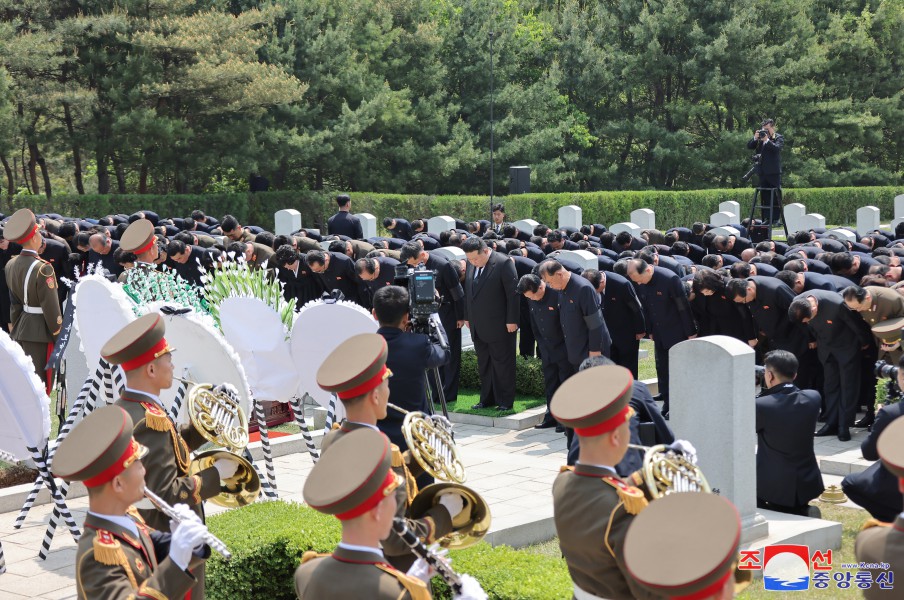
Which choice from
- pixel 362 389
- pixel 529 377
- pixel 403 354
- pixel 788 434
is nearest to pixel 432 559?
pixel 362 389

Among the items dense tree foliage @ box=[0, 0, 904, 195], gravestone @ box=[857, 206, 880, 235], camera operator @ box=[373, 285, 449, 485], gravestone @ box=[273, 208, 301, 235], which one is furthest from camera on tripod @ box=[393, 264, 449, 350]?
dense tree foliage @ box=[0, 0, 904, 195]

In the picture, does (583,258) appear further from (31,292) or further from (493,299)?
(31,292)

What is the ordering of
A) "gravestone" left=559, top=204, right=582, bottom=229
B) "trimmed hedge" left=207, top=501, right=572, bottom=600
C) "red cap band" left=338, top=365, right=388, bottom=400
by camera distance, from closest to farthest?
"red cap band" left=338, top=365, right=388, bottom=400 < "trimmed hedge" left=207, top=501, right=572, bottom=600 < "gravestone" left=559, top=204, right=582, bottom=229

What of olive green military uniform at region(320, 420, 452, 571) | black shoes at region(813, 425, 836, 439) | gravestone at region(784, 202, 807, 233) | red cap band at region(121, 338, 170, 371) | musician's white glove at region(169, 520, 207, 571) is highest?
red cap band at region(121, 338, 170, 371)

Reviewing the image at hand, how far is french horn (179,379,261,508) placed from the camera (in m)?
6.18

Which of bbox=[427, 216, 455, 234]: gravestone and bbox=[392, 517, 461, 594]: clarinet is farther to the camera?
bbox=[427, 216, 455, 234]: gravestone

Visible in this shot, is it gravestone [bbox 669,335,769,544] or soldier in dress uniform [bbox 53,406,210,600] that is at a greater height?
soldier in dress uniform [bbox 53,406,210,600]

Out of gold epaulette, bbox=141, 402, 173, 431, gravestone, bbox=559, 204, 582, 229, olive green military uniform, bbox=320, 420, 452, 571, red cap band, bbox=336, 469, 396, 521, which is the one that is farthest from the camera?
gravestone, bbox=559, 204, 582, 229

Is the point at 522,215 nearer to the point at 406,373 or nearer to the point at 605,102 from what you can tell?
the point at 605,102

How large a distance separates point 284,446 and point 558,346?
298cm

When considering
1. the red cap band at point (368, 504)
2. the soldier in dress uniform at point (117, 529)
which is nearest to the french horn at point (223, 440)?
the soldier in dress uniform at point (117, 529)

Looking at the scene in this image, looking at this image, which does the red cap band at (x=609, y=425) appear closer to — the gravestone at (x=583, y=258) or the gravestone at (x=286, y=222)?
the gravestone at (x=583, y=258)

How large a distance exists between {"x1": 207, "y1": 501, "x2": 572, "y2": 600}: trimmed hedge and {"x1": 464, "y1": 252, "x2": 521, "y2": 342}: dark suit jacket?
17.2ft

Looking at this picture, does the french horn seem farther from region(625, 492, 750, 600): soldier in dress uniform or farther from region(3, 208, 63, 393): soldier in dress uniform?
region(3, 208, 63, 393): soldier in dress uniform
